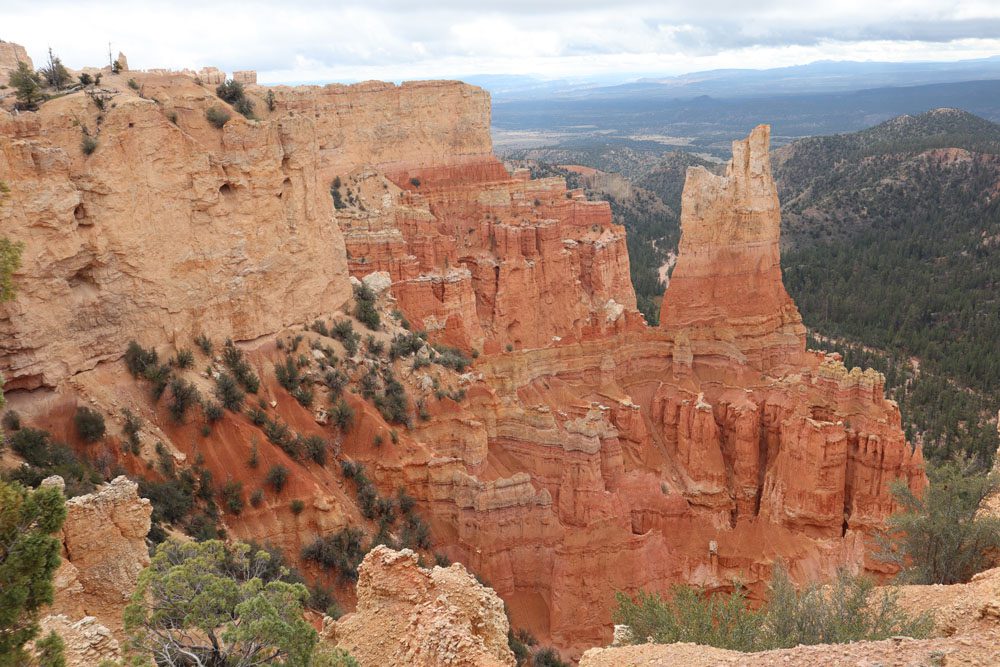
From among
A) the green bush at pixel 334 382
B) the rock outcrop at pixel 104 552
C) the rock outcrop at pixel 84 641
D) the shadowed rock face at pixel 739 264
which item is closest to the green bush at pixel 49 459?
the rock outcrop at pixel 104 552

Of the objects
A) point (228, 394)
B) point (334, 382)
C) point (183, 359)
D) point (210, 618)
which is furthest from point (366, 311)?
point (210, 618)

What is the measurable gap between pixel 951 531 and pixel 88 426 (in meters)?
20.9

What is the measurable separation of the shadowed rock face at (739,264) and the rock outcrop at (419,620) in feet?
74.0

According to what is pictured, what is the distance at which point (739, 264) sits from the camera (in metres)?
36.0

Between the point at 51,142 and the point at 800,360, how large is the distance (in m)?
30.1

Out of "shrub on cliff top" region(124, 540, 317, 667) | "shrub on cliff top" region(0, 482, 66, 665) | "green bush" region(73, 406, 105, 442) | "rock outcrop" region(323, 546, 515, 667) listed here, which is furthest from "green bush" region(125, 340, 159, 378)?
"shrub on cliff top" region(0, 482, 66, 665)

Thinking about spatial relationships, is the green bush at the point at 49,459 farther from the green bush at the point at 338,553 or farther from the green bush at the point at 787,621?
the green bush at the point at 787,621

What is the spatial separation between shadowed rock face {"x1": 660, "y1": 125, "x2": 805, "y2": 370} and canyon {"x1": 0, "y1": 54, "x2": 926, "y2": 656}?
10 cm

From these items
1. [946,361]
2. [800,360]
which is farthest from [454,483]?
[946,361]

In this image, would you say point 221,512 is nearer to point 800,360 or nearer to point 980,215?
point 800,360

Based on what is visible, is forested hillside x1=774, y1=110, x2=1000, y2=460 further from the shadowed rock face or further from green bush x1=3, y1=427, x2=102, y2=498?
green bush x1=3, y1=427, x2=102, y2=498

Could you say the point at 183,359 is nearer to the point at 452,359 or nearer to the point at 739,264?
the point at 452,359

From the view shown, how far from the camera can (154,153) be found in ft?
71.8

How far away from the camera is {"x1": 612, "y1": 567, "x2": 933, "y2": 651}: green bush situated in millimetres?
13211
